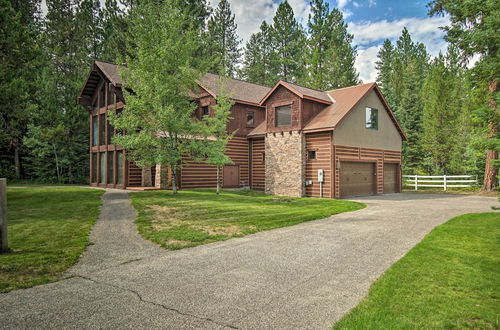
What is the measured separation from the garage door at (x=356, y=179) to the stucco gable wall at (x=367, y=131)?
4.29ft

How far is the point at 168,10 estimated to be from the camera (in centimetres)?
1656

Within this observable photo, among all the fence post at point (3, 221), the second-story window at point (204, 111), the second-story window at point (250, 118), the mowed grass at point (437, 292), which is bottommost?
the mowed grass at point (437, 292)

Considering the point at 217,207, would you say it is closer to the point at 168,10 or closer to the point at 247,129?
the point at 168,10

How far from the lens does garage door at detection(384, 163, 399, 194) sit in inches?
888

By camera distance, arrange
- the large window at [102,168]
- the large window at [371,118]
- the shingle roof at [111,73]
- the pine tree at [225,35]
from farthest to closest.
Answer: the pine tree at [225,35] < the large window at [102,168] < the shingle roof at [111,73] < the large window at [371,118]

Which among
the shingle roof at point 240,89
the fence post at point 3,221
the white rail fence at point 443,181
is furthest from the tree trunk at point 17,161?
the white rail fence at point 443,181

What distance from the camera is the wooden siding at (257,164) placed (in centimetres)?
2358

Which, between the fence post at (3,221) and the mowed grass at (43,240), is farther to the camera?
the fence post at (3,221)

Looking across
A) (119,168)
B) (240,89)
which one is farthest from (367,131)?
(119,168)

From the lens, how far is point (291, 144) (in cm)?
1956

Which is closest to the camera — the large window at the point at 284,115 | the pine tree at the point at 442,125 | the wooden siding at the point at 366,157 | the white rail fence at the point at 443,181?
the wooden siding at the point at 366,157

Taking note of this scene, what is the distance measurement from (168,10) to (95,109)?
1203cm

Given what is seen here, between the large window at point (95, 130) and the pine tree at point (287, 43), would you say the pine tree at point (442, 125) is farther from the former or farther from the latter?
the large window at point (95, 130)

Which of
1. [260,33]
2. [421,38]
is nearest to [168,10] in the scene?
[260,33]
